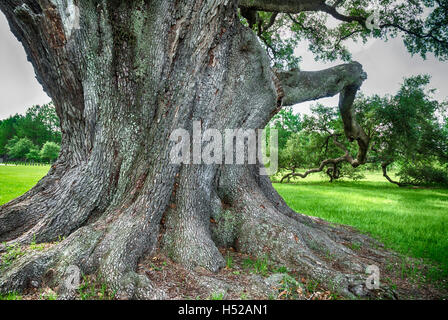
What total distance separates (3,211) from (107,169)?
5.63 ft

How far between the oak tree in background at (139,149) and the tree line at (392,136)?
8082 mm

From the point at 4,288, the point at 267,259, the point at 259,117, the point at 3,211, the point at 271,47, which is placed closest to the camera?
the point at 4,288

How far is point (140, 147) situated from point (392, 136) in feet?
36.8

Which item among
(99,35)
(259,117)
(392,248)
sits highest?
(99,35)

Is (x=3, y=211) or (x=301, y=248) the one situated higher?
(x=3, y=211)

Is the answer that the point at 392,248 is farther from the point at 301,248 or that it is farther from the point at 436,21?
the point at 436,21

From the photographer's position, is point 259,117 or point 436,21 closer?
point 259,117

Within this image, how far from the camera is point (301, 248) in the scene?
3.43m

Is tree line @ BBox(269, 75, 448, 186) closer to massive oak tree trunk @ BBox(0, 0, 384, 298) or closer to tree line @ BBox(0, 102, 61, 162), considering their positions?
massive oak tree trunk @ BBox(0, 0, 384, 298)

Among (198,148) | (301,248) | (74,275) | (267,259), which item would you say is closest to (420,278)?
(301,248)

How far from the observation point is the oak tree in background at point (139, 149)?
122 inches

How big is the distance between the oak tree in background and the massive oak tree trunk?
0.01m

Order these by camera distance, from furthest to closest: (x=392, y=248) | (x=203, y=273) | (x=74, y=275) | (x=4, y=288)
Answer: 1. (x=392, y=248)
2. (x=203, y=273)
3. (x=74, y=275)
4. (x=4, y=288)

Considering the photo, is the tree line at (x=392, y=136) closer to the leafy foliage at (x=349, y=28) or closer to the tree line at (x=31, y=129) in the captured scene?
the leafy foliage at (x=349, y=28)
